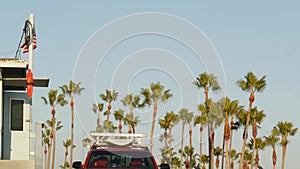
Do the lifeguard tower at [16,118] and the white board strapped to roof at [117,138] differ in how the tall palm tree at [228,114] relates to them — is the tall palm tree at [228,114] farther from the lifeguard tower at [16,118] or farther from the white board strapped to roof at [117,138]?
the white board strapped to roof at [117,138]

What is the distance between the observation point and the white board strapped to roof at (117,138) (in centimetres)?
1805

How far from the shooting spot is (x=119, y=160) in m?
17.6

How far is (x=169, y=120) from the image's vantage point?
88.7 meters

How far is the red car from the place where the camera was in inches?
689

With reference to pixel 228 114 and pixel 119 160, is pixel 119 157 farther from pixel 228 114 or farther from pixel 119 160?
pixel 228 114

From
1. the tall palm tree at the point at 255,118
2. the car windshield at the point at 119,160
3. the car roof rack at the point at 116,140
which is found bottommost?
the car windshield at the point at 119,160

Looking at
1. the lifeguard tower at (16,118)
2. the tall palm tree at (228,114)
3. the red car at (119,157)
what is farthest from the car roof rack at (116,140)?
the tall palm tree at (228,114)

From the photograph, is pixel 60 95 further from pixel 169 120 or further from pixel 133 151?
pixel 133 151

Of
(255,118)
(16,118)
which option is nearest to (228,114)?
(255,118)

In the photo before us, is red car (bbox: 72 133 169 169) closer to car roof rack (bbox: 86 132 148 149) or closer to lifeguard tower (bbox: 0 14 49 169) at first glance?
car roof rack (bbox: 86 132 148 149)

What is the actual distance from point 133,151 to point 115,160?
54cm

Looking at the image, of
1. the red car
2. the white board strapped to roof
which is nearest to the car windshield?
the red car

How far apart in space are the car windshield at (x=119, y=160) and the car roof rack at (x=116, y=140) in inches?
16.6

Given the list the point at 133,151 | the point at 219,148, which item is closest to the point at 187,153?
the point at 219,148
